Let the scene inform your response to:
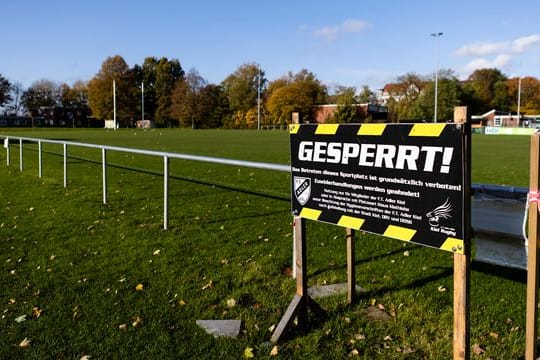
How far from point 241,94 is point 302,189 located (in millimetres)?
96059

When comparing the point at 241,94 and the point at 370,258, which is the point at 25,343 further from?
the point at 241,94

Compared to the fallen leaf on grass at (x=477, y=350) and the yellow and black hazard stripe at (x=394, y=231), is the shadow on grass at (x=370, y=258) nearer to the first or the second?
the yellow and black hazard stripe at (x=394, y=231)

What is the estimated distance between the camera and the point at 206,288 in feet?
16.5

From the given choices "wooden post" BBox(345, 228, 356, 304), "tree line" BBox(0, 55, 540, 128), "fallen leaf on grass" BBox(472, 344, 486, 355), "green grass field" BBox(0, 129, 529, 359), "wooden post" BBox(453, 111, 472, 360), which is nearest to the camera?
"wooden post" BBox(453, 111, 472, 360)

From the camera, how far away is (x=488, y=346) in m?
3.73

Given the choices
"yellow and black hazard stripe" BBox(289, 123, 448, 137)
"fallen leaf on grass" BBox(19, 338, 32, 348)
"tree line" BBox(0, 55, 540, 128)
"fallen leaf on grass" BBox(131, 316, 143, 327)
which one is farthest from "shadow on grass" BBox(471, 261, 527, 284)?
"tree line" BBox(0, 55, 540, 128)

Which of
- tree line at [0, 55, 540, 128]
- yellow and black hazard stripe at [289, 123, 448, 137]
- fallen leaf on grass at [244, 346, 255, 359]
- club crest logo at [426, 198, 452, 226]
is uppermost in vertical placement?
tree line at [0, 55, 540, 128]

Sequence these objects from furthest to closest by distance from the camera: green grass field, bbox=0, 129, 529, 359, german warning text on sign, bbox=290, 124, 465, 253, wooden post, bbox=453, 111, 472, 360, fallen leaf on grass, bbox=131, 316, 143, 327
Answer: fallen leaf on grass, bbox=131, 316, 143, 327 < green grass field, bbox=0, 129, 529, 359 < german warning text on sign, bbox=290, 124, 465, 253 < wooden post, bbox=453, 111, 472, 360

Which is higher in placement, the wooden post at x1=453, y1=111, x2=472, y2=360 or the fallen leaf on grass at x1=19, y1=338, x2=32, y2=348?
the wooden post at x1=453, y1=111, x2=472, y2=360

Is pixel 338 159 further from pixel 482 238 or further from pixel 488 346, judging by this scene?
pixel 488 346

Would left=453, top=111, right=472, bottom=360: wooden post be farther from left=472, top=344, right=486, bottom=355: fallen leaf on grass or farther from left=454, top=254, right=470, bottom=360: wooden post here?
left=472, top=344, right=486, bottom=355: fallen leaf on grass

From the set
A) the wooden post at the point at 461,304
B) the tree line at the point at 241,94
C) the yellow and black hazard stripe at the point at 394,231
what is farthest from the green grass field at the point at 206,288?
the tree line at the point at 241,94

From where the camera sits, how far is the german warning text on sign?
2896 millimetres

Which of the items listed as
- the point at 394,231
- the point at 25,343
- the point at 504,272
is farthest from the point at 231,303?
the point at 504,272
